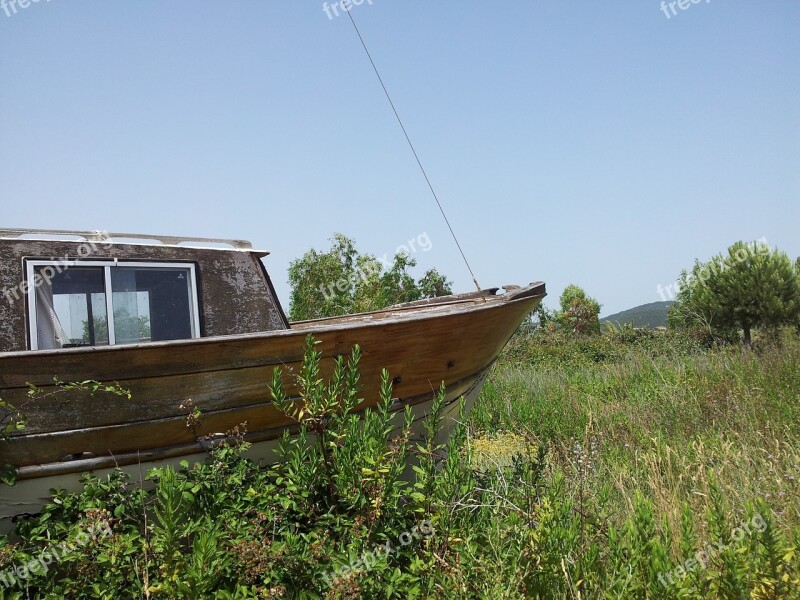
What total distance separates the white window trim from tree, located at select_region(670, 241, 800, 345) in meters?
17.7

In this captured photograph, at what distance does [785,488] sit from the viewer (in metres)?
4.73

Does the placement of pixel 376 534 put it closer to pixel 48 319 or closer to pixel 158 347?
pixel 158 347

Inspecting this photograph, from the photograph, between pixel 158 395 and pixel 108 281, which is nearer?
pixel 158 395

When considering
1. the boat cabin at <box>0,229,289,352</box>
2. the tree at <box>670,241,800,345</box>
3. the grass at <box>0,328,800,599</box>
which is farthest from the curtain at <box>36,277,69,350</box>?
the tree at <box>670,241,800,345</box>

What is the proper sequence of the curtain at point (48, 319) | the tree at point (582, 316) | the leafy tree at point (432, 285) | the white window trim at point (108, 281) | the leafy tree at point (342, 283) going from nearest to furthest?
the white window trim at point (108, 281) → the curtain at point (48, 319) → the leafy tree at point (342, 283) → the leafy tree at point (432, 285) → the tree at point (582, 316)

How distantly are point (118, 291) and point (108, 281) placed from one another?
98mm

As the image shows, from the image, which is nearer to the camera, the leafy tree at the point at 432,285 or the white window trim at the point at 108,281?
the white window trim at the point at 108,281

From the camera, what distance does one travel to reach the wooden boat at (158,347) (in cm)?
400

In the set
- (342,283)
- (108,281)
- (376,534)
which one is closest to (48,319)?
(108,281)

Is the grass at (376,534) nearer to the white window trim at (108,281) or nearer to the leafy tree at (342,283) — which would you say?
the white window trim at (108,281)

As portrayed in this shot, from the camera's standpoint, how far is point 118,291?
486 cm

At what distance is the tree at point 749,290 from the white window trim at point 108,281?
58.1 ft

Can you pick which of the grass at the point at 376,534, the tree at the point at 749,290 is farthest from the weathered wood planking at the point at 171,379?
the tree at the point at 749,290

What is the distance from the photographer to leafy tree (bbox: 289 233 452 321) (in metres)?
16.5
